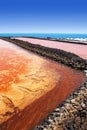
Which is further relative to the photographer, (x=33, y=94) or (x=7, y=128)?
(x=33, y=94)

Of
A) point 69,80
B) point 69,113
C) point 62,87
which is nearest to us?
point 69,113

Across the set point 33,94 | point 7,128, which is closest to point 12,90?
point 33,94

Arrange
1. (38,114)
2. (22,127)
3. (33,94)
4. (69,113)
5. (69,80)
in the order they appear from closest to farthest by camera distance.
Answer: (22,127) < (69,113) < (38,114) < (33,94) < (69,80)

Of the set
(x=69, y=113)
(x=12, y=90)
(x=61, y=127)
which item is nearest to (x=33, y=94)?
(x=12, y=90)

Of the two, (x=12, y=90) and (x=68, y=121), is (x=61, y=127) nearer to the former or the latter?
(x=68, y=121)

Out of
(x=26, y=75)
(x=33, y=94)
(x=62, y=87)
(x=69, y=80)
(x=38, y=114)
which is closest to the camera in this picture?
(x=38, y=114)

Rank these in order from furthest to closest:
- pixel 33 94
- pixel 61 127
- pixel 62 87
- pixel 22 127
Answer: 1. pixel 62 87
2. pixel 33 94
3. pixel 22 127
4. pixel 61 127

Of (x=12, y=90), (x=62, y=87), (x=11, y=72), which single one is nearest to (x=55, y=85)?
(x=62, y=87)

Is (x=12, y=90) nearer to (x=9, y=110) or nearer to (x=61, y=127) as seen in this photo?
(x=9, y=110)

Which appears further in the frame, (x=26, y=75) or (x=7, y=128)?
(x=26, y=75)
